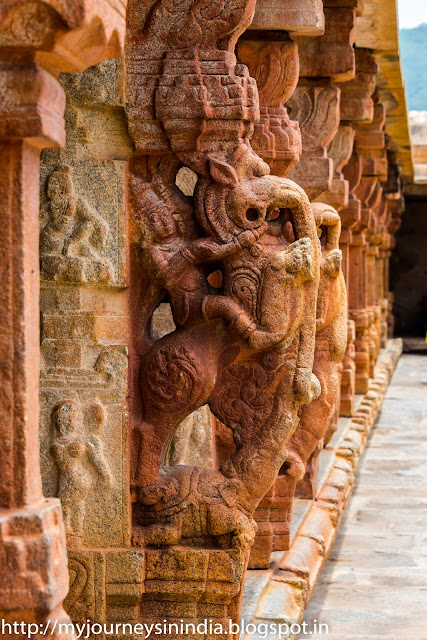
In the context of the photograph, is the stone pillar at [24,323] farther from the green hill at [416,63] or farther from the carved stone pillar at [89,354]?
the green hill at [416,63]

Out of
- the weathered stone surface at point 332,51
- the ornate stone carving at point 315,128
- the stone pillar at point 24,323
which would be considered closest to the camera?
the stone pillar at point 24,323

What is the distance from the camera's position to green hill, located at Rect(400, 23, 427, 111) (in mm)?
72000

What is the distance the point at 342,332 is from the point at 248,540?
1.85 meters

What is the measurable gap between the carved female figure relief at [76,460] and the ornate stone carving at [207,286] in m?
0.15

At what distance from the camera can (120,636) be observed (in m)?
3.72

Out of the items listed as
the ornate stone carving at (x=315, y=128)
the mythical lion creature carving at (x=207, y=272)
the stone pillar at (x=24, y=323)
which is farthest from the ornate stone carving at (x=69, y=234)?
the ornate stone carving at (x=315, y=128)

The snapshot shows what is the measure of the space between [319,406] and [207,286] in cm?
169

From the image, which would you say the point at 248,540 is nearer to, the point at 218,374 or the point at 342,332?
the point at 218,374

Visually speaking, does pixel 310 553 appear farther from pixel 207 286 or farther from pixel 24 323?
pixel 24 323

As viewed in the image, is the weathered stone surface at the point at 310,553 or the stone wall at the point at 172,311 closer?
the stone wall at the point at 172,311

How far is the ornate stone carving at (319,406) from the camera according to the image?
495 centimetres

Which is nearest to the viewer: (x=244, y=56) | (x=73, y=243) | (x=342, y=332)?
(x=73, y=243)

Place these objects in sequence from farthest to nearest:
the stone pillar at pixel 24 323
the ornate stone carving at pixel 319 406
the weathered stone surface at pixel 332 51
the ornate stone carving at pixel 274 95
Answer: the weathered stone surface at pixel 332 51 → the ornate stone carving at pixel 319 406 → the ornate stone carving at pixel 274 95 → the stone pillar at pixel 24 323

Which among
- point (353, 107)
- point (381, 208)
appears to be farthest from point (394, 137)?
point (353, 107)
